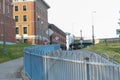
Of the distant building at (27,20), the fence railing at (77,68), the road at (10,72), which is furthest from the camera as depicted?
the distant building at (27,20)

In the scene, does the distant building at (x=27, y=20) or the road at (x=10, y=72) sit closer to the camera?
the road at (x=10, y=72)

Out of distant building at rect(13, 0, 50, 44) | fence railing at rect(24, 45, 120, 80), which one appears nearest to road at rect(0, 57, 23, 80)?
fence railing at rect(24, 45, 120, 80)

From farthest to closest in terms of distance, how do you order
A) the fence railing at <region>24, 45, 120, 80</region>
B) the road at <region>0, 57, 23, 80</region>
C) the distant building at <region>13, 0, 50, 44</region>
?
the distant building at <region>13, 0, 50, 44</region> < the road at <region>0, 57, 23, 80</region> < the fence railing at <region>24, 45, 120, 80</region>

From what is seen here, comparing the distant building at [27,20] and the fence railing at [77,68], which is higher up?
the distant building at [27,20]

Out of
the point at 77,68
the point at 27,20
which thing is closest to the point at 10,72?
the point at 77,68

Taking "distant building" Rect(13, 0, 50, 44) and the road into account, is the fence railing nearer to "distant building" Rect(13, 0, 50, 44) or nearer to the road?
the road

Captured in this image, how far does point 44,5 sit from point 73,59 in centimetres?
10741

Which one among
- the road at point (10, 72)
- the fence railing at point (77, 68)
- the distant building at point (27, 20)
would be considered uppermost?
the distant building at point (27, 20)

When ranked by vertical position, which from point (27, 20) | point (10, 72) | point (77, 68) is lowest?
point (10, 72)

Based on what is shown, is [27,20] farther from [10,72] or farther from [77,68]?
[77,68]

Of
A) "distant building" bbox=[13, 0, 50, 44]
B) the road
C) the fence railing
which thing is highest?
"distant building" bbox=[13, 0, 50, 44]

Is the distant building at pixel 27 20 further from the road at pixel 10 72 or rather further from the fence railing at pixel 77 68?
the fence railing at pixel 77 68

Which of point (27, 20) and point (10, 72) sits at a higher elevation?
point (27, 20)

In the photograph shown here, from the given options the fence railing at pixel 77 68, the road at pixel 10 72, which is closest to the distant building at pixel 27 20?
the road at pixel 10 72
